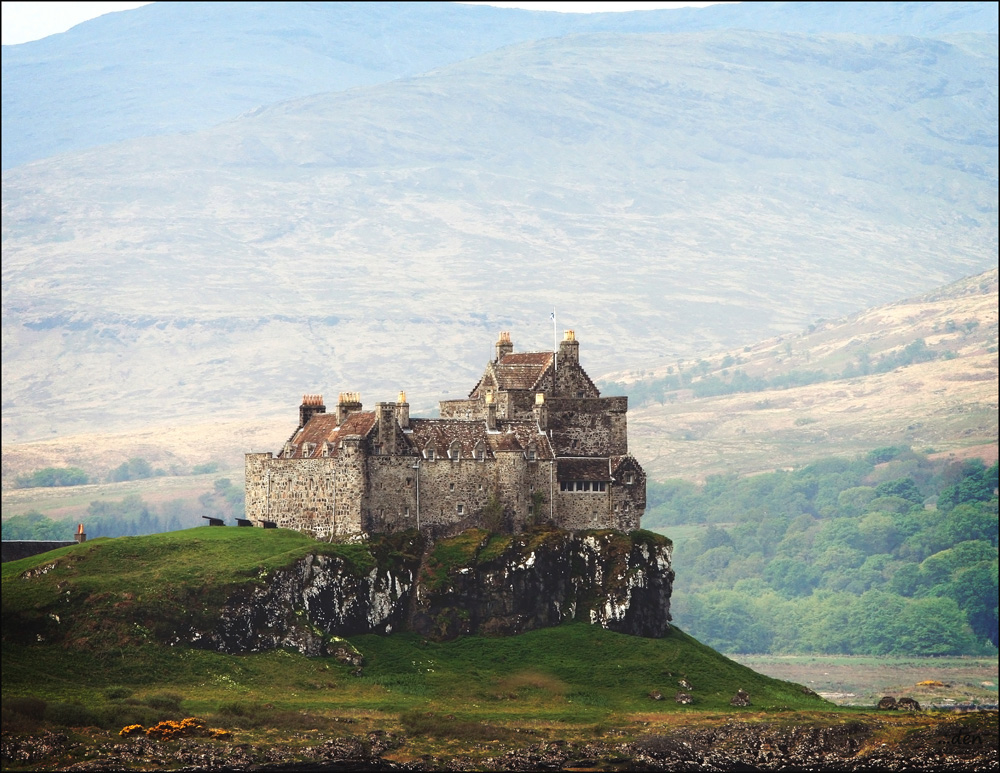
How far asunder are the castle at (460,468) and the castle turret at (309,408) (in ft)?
0.47

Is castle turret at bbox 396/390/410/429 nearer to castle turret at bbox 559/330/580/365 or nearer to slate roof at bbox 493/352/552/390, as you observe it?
slate roof at bbox 493/352/552/390

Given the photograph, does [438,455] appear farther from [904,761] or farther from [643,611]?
[904,761]

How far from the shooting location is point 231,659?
378 feet

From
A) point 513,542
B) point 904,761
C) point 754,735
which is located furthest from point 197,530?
point 904,761

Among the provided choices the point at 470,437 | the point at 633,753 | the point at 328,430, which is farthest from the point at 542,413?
the point at 633,753

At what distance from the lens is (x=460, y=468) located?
128375 millimetres

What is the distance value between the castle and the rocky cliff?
6.68ft

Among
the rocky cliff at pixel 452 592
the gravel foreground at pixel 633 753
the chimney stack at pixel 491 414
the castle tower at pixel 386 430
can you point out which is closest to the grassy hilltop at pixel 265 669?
the rocky cliff at pixel 452 592

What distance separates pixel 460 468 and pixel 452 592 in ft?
27.7

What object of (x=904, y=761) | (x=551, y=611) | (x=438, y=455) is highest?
(x=438, y=455)

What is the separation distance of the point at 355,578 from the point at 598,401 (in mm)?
24571

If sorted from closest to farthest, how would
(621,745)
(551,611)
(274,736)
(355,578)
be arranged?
(274,736)
(621,745)
(355,578)
(551,611)

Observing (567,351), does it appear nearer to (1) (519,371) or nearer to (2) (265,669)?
(1) (519,371)

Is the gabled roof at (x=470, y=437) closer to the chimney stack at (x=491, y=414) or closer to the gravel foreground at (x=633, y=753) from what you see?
the chimney stack at (x=491, y=414)
